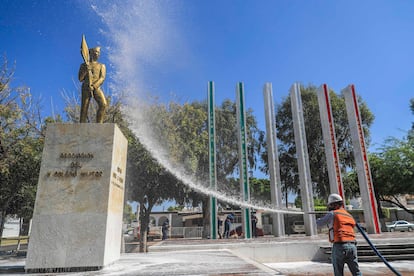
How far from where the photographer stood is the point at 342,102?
2745 cm

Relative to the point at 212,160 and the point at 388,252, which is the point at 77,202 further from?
the point at 212,160

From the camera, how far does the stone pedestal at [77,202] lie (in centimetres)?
669

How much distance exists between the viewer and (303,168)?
725 inches

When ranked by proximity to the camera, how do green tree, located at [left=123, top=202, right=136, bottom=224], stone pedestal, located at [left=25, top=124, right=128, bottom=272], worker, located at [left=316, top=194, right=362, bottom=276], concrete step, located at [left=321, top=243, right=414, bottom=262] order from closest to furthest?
worker, located at [left=316, top=194, right=362, bottom=276], stone pedestal, located at [left=25, top=124, right=128, bottom=272], concrete step, located at [left=321, top=243, right=414, bottom=262], green tree, located at [left=123, top=202, right=136, bottom=224]

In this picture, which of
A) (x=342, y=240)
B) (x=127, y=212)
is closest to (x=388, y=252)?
(x=342, y=240)

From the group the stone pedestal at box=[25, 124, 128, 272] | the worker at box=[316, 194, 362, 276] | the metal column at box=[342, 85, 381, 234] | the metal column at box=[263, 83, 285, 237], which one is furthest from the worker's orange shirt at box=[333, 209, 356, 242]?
the metal column at box=[342, 85, 381, 234]

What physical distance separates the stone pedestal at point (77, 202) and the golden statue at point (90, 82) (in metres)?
0.78

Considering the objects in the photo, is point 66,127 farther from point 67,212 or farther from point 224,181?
point 224,181

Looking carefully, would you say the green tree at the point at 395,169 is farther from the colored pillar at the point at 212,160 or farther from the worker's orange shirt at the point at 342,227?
the worker's orange shirt at the point at 342,227

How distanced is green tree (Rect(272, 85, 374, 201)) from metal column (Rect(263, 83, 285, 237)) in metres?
9.31

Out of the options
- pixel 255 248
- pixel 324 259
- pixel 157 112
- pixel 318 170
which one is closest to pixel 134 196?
pixel 157 112

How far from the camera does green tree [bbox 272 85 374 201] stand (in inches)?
1051

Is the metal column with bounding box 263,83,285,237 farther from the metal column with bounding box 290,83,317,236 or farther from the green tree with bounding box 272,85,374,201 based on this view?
the green tree with bounding box 272,85,374,201

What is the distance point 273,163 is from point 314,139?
1037 cm
